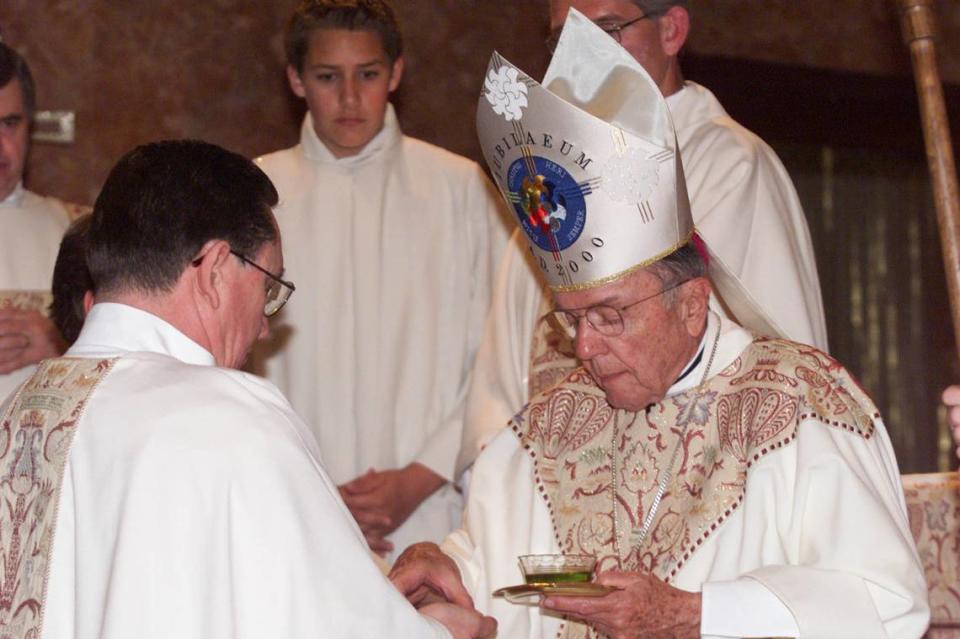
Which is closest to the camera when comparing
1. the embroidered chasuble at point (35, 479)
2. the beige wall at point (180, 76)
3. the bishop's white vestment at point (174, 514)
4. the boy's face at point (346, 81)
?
the bishop's white vestment at point (174, 514)

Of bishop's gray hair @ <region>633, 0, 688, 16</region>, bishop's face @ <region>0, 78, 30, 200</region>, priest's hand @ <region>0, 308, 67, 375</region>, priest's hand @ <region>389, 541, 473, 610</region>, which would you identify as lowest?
priest's hand @ <region>389, 541, 473, 610</region>

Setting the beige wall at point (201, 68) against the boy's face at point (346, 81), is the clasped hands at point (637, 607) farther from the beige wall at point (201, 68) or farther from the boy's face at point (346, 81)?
the beige wall at point (201, 68)

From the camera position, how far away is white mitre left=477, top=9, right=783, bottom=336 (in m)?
3.83

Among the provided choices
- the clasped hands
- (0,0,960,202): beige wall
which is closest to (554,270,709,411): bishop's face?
the clasped hands

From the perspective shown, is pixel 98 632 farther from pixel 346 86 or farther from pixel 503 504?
pixel 346 86

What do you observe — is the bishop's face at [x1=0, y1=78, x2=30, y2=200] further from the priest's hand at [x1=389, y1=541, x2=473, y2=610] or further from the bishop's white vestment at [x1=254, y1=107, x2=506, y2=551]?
the priest's hand at [x1=389, y1=541, x2=473, y2=610]

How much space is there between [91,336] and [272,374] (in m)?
2.53

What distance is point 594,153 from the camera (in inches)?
151

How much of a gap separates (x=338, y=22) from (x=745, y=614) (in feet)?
9.49

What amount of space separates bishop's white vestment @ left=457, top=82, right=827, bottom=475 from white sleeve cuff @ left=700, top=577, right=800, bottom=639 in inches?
48.9

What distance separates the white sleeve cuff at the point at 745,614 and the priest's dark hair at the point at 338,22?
277 centimetres

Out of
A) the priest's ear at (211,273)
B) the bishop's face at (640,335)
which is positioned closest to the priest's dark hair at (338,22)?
the bishop's face at (640,335)

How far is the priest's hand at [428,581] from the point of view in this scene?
387 cm

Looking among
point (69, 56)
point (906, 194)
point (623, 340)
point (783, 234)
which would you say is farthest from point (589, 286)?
point (906, 194)
